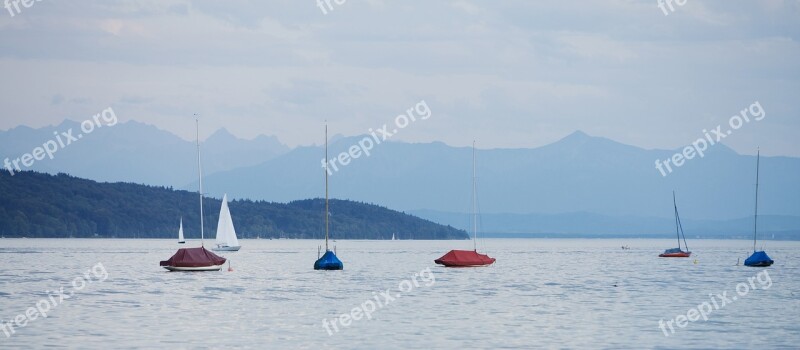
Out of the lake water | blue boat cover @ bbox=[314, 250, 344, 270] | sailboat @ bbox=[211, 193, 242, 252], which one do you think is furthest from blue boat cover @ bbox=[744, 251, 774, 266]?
sailboat @ bbox=[211, 193, 242, 252]

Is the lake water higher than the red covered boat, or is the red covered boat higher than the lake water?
the red covered boat

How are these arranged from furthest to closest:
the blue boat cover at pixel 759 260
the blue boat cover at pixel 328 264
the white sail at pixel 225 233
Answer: the white sail at pixel 225 233, the blue boat cover at pixel 759 260, the blue boat cover at pixel 328 264

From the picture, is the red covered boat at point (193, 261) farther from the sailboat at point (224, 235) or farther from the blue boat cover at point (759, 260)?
the blue boat cover at point (759, 260)

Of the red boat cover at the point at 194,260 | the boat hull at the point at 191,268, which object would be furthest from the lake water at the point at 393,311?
the red boat cover at the point at 194,260

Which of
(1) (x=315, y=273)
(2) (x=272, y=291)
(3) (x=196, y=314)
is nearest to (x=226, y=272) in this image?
(1) (x=315, y=273)

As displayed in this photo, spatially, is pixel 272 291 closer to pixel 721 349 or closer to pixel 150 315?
pixel 150 315

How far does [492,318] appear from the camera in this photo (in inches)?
2648

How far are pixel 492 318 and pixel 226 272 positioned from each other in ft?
213

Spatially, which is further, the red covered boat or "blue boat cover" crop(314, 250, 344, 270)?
"blue boat cover" crop(314, 250, 344, 270)

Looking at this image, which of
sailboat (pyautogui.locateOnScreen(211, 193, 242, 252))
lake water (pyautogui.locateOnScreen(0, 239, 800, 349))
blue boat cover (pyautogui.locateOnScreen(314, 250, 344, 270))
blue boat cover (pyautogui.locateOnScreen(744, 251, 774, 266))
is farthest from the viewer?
sailboat (pyautogui.locateOnScreen(211, 193, 242, 252))

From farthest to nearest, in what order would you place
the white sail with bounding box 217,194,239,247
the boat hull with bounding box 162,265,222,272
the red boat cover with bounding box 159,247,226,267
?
the white sail with bounding box 217,194,239,247
the boat hull with bounding box 162,265,222,272
the red boat cover with bounding box 159,247,226,267

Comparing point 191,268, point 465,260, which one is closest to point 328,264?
point 191,268

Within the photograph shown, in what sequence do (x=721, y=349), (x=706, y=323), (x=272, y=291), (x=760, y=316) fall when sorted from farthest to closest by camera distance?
(x=272, y=291) < (x=760, y=316) < (x=706, y=323) < (x=721, y=349)

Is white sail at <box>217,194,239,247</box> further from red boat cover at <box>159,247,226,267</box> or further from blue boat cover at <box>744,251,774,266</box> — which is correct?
blue boat cover at <box>744,251,774,266</box>
